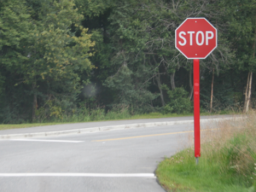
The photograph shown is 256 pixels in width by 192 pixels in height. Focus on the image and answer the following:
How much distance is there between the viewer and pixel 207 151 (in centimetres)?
771

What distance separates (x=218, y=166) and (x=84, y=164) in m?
3.11

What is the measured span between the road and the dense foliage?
10993 millimetres

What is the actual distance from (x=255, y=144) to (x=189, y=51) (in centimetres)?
218

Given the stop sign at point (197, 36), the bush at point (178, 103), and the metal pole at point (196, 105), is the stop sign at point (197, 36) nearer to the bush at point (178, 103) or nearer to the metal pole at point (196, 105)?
the metal pole at point (196, 105)

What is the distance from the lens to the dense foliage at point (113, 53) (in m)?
22.3

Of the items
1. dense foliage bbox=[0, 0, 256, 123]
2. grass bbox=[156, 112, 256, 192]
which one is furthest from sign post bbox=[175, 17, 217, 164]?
dense foliage bbox=[0, 0, 256, 123]

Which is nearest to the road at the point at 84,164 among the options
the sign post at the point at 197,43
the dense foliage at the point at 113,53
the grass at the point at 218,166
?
the grass at the point at 218,166

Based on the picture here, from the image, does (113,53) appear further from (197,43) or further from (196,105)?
(196,105)

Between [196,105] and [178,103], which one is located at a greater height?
[196,105]

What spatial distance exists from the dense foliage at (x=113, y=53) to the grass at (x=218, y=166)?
15.2 metres

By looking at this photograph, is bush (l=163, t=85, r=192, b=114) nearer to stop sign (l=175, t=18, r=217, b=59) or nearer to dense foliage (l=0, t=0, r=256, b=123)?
dense foliage (l=0, t=0, r=256, b=123)

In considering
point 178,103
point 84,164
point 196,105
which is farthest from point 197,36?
point 178,103

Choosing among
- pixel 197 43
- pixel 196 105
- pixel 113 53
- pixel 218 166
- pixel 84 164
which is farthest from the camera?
pixel 113 53

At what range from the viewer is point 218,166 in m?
6.90
